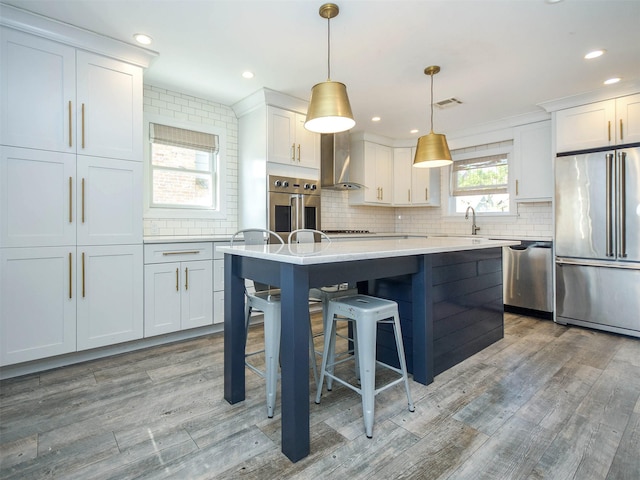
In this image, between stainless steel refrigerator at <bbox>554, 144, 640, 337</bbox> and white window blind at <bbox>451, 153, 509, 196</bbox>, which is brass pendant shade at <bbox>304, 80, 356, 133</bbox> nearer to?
stainless steel refrigerator at <bbox>554, 144, 640, 337</bbox>

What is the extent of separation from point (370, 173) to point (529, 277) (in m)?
2.65

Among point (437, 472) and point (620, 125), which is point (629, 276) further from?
point (437, 472)

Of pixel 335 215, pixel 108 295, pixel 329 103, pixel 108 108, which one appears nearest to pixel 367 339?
pixel 329 103

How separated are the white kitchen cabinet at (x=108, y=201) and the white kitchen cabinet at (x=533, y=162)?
457 cm

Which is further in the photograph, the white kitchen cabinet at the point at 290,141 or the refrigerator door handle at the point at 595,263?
the white kitchen cabinet at the point at 290,141

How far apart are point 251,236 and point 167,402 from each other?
4.35 feet

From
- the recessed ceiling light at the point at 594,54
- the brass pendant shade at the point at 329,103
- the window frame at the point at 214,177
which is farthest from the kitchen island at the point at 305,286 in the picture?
the window frame at the point at 214,177

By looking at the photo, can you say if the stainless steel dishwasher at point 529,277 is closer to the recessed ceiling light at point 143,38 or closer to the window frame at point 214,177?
the window frame at point 214,177

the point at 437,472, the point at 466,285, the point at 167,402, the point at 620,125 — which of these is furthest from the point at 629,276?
the point at 167,402

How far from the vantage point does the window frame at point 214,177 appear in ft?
11.6

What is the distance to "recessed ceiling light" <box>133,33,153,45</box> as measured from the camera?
2.61 m

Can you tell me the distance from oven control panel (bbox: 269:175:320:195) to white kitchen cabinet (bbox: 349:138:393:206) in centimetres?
127

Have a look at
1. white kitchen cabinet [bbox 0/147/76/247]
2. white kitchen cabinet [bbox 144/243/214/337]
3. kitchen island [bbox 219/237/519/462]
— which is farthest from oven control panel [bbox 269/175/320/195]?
white kitchen cabinet [bbox 0/147/76/247]

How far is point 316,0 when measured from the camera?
85.8 inches
